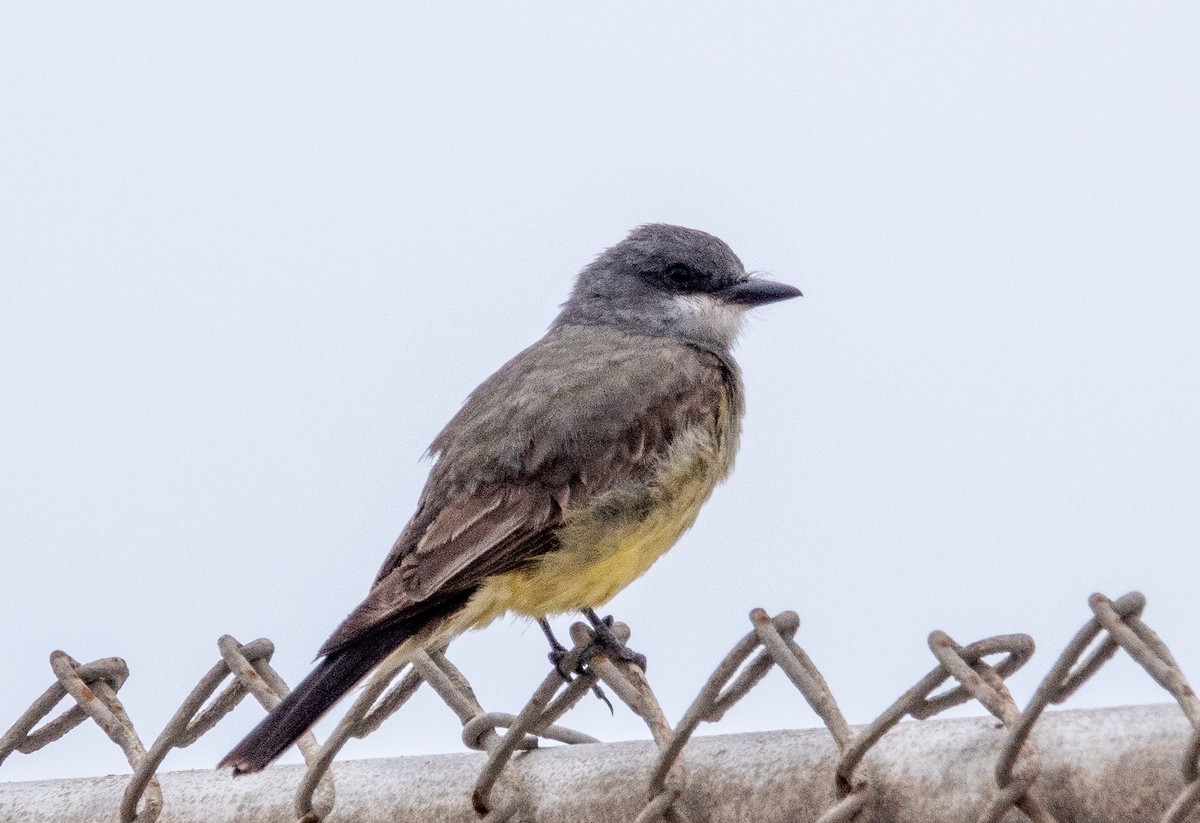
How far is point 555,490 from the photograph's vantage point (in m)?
3.91

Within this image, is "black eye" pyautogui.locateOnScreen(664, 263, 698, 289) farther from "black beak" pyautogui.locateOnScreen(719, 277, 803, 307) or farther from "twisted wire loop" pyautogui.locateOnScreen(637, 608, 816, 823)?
"twisted wire loop" pyautogui.locateOnScreen(637, 608, 816, 823)

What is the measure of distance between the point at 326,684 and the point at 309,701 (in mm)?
182

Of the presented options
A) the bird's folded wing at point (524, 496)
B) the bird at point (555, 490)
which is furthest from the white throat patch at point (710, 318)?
the bird's folded wing at point (524, 496)

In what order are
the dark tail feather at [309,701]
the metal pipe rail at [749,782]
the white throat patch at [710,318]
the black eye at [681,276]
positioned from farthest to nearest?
the black eye at [681,276]
the white throat patch at [710,318]
the dark tail feather at [309,701]
the metal pipe rail at [749,782]

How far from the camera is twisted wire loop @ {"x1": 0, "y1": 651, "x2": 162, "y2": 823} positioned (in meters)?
2.42

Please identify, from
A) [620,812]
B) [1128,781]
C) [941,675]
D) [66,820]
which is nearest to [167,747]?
[66,820]

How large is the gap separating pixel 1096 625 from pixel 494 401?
2.93 metres

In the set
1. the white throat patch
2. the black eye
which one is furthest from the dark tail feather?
the black eye

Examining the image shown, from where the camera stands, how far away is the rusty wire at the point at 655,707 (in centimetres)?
148

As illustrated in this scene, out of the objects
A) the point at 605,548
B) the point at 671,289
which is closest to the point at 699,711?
the point at 605,548

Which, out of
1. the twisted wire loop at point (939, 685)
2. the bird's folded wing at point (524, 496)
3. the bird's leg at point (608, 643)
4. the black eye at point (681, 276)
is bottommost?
the bird's leg at point (608, 643)

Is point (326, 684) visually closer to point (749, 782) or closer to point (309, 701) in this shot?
point (309, 701)

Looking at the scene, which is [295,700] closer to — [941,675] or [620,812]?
[620,812]

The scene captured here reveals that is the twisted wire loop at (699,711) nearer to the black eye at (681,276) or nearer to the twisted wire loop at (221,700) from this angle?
the twisted wire loop at (221,700)
